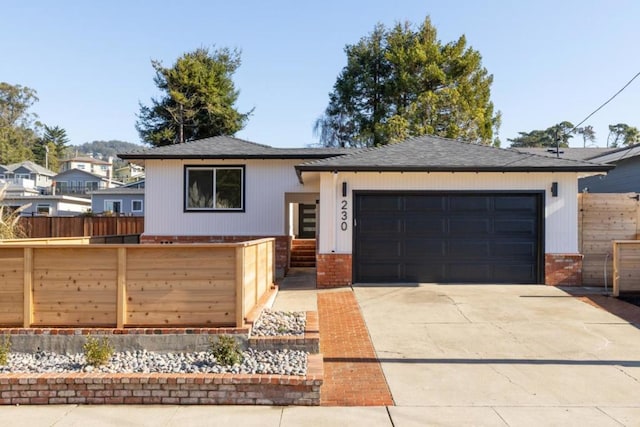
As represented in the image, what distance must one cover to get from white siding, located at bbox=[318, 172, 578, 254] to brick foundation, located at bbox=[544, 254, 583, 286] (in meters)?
0.17

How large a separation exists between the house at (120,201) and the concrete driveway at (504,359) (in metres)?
25.5

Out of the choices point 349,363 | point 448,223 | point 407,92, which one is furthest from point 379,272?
point 407,92

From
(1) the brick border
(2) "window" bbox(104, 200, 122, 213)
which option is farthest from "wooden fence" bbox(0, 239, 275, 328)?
(2) "window" bbox(104, 200, 122, 213)

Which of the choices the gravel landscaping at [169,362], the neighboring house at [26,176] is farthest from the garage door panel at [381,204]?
the neighboring house at [26,176]

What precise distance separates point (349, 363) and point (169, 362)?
82.0 inches

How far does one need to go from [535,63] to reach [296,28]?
7.84 metres

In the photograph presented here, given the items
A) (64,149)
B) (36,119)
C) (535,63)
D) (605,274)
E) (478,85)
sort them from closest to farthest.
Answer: (605,274) < (535,63) < (478,85) < (36,119) < (64,149)

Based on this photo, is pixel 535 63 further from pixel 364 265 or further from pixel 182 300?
pixel 182 300

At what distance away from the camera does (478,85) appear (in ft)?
87.0

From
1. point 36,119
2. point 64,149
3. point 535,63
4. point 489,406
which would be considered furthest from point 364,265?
point 64,149

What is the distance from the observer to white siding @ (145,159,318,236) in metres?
12.7

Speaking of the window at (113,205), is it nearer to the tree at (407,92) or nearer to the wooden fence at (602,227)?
the tree at (407,92)

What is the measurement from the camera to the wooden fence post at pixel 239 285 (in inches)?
207

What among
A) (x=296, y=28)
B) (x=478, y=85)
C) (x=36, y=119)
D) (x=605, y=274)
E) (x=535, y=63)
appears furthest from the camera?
(x=36, y=119)
